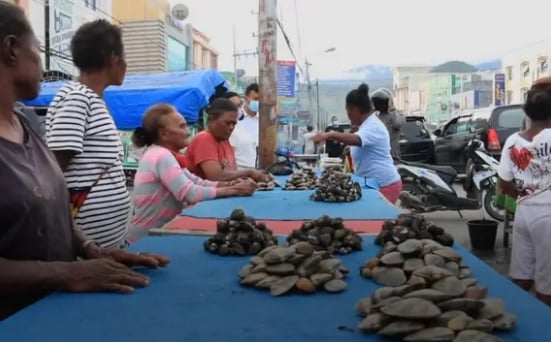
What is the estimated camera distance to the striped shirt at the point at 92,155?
2.45 meters

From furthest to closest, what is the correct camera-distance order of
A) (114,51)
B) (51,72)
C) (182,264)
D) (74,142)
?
(51,72)
(114,51)
(74,142)
(182,264)

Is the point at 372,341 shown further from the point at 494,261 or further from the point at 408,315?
the point at 494,261

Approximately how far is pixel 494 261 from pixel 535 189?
111 inches

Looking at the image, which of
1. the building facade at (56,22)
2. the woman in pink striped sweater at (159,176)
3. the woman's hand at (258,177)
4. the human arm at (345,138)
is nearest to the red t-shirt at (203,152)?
the woman's hand at (258,177)

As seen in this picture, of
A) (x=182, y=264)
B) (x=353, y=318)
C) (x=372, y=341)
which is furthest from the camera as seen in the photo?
(x=182, y=264)

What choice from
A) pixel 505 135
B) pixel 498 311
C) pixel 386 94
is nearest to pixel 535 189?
pixel 498 311

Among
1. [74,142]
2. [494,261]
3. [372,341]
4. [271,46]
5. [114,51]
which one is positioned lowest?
[494,261]

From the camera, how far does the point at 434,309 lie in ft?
4.62

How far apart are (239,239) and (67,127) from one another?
0.86 metres

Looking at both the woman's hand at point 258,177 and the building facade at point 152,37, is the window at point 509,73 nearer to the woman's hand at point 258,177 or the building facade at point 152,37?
the building facade at point 152,37

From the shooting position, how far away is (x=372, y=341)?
1385mm

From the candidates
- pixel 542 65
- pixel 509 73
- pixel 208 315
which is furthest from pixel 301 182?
pixel 509 73

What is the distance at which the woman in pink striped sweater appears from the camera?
11.0 ft

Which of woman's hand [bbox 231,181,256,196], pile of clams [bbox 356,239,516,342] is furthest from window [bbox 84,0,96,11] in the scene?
pile of clams [bbox 356,239,516,342]
